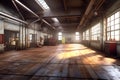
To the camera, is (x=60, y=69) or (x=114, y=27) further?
(x=114, y=27)

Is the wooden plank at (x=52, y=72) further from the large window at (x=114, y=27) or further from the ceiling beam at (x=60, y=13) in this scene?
the ceiling beam at (x=60, y=13)

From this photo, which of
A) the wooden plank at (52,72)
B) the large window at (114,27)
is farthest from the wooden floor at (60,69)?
the large window at (114,27)

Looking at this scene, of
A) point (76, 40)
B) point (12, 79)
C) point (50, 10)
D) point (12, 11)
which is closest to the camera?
point (12, 79)

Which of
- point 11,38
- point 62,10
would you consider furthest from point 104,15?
point 11,38

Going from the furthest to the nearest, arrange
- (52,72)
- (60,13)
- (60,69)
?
(60,13)
(60,69)
(52,72)

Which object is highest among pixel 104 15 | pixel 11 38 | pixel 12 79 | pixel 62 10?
pixel 62 10

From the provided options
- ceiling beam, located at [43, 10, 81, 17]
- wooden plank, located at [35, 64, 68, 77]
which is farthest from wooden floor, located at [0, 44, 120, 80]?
ceiling beam, located at [43, 10, 81, 17]

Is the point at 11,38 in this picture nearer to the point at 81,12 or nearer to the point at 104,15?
the point at 81,12

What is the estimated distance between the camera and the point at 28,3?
7695mm

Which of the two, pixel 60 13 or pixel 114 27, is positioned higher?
pixel 60 13

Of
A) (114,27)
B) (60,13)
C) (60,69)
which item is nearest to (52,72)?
(60,69)

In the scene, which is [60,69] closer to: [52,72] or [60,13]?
[52,72]

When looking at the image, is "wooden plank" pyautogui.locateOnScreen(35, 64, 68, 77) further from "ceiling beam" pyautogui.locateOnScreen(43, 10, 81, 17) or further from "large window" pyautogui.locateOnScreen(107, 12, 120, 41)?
"ceiling beam" pyautogui.locateOnScreen(43, 10, 81, 17)

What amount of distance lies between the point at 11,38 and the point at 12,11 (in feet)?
10.7
